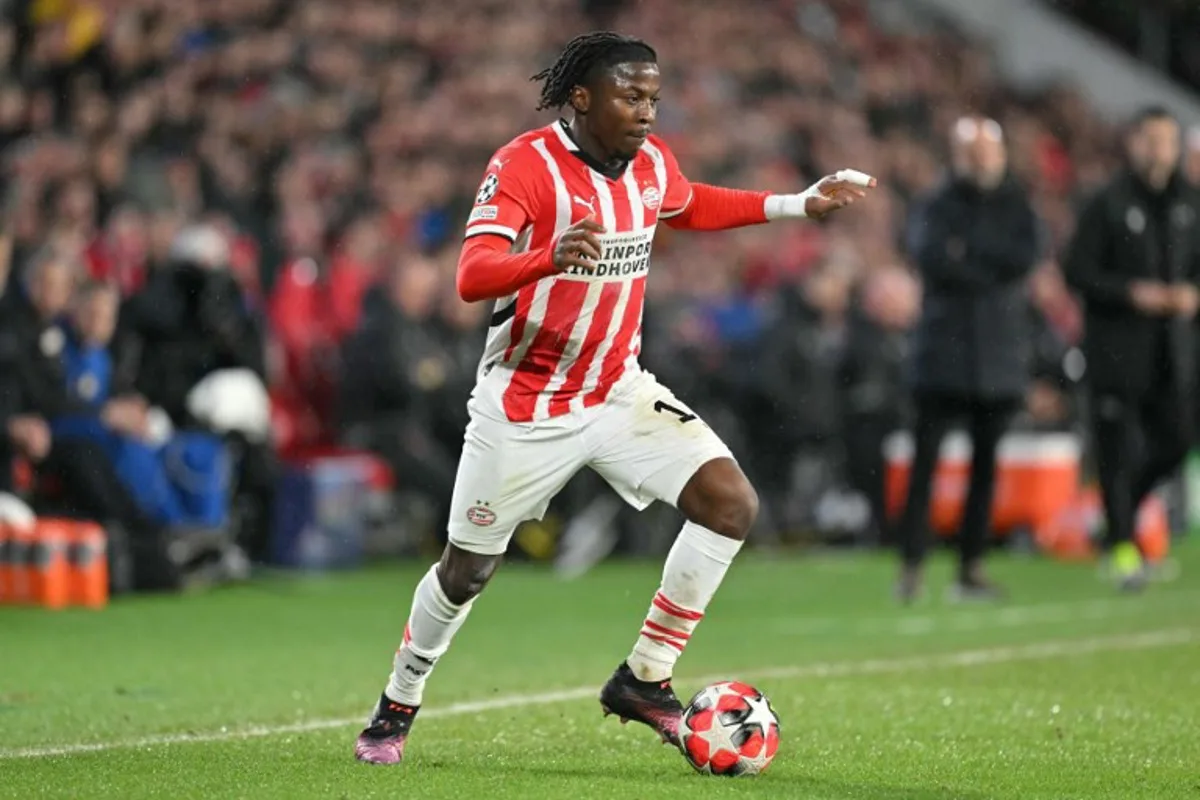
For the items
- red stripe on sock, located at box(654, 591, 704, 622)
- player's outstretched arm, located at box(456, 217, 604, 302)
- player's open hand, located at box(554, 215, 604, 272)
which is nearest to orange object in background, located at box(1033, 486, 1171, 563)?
red stripe on sock, located at box(654, 591, 704, 622)

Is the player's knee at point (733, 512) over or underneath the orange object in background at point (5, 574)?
over

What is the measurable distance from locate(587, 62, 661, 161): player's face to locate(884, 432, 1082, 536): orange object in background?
10593 mm

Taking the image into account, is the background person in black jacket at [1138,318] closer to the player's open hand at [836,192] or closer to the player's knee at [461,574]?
the player's open hand at [836,192]

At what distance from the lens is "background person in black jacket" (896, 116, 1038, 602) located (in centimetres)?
1320

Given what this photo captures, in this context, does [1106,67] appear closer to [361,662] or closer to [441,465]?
[441,465]

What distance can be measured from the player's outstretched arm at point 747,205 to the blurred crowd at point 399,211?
6601mm

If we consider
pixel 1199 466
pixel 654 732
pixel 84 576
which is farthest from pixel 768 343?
pixel 654 732

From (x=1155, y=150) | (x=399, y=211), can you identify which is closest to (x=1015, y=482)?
(x=1155, y=150)

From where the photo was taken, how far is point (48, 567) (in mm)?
12711

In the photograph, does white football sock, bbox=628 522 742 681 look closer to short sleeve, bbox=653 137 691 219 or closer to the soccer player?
the soccer player

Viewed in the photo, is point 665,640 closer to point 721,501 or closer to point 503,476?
point 721,501

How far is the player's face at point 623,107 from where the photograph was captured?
7.01 meters

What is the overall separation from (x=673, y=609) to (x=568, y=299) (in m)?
1.01

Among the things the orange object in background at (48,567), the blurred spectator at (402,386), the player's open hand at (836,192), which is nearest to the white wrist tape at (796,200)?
the player's open hand at (836,192)
